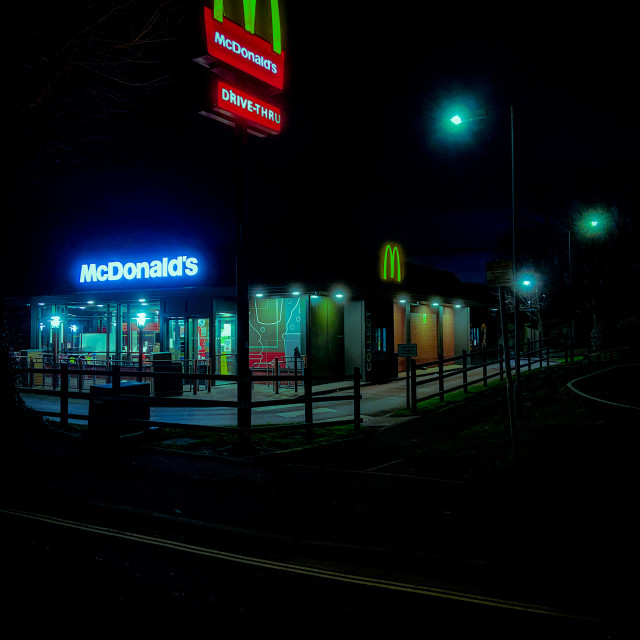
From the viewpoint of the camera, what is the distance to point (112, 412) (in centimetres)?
919

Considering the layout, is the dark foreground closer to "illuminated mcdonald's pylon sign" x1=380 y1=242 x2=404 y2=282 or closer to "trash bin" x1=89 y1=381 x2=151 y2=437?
"trash bin" x1=89 y1=381 x2=151 y2=437

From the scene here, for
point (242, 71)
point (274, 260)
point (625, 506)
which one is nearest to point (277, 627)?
point (625, 506)

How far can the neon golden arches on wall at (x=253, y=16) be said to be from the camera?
30.2ft

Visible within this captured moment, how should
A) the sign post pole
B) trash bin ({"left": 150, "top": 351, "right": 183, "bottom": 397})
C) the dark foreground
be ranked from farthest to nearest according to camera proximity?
trash bin ({"left": 150, "top": 351, "right": 183, "bottom": 397}) < the sign post pole < the dark foreground

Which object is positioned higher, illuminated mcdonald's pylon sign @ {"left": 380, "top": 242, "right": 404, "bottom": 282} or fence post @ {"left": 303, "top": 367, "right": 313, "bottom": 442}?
illuminated mcdonald's pylon sign @ {"left": 380, "top": 242, "right": 404, "bottom": 282}

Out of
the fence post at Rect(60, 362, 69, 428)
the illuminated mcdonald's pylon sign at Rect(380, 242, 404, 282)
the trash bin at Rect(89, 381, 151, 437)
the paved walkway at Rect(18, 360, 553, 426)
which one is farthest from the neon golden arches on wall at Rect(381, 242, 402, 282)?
the trash bin at Rect(89, 381, 151, 437)

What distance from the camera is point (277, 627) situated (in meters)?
3.64

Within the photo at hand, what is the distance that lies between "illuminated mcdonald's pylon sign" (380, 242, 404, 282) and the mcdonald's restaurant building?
4cm

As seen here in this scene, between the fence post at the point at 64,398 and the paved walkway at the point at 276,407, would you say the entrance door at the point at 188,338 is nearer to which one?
the paved walkway at the point at 276,407

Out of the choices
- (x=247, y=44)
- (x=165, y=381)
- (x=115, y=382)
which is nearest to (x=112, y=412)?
(x=115, y=382)

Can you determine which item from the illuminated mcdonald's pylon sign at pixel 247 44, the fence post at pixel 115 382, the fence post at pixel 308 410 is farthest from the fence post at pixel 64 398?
the illuminated mcdonald's pylon sign at pixel 247 44

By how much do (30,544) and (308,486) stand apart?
312 cm

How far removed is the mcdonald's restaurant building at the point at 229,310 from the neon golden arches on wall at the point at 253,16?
8.08 metres

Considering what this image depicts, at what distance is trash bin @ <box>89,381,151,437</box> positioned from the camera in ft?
29.6
